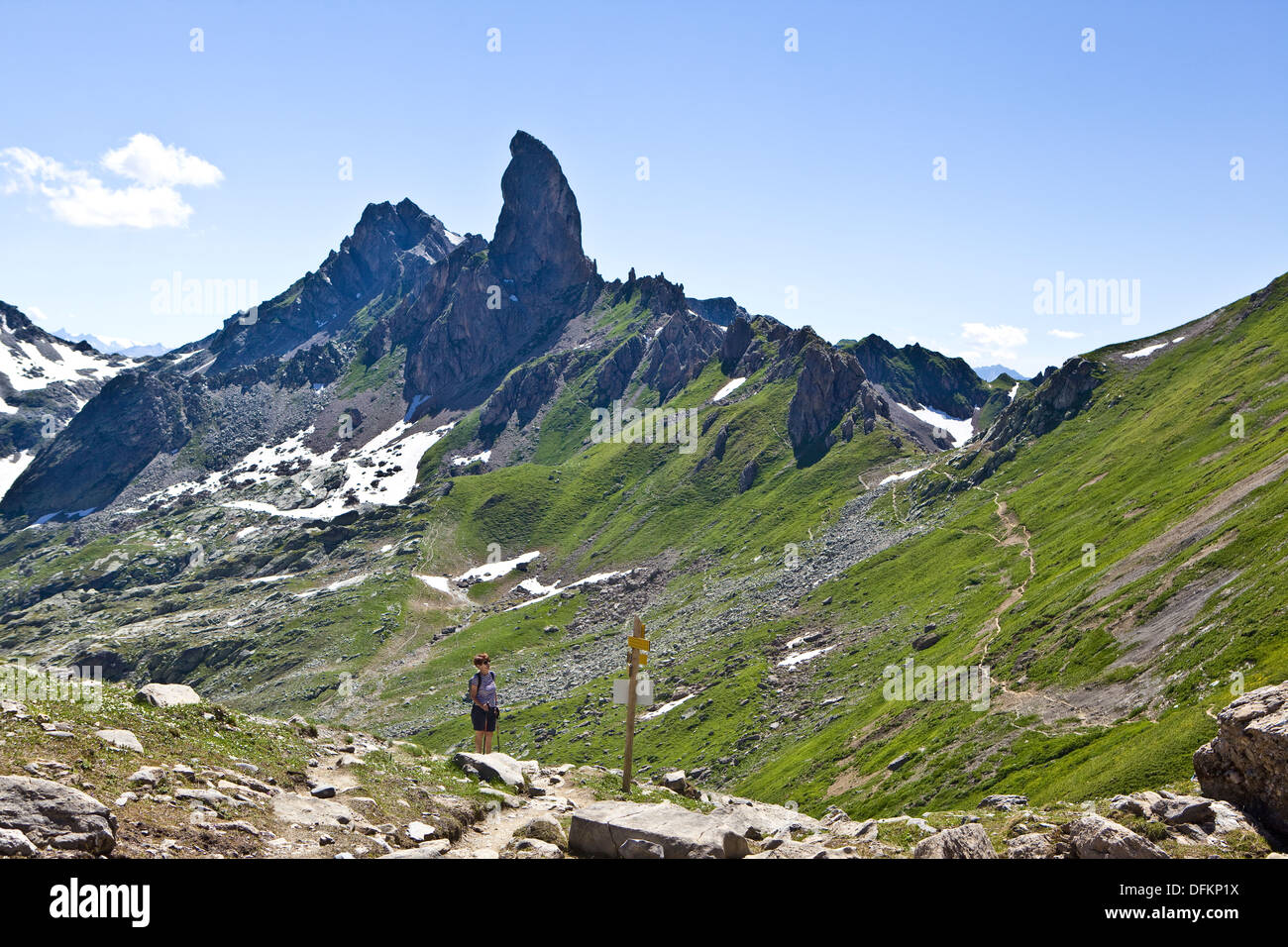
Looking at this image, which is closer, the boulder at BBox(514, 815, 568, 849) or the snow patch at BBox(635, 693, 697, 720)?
the boulder at BBox(514, 815, 568, 849)

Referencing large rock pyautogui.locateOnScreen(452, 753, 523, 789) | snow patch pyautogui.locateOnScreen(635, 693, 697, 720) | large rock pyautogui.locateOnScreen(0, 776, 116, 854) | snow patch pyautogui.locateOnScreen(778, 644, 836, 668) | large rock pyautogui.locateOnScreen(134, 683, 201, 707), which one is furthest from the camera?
snow patch pyautogui.locateOnScreen(635, 693, 697, 720)

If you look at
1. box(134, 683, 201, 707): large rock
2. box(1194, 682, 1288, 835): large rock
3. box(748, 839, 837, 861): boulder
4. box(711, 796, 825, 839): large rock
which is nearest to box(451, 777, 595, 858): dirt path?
box(711, 796, 825, 839): large rock

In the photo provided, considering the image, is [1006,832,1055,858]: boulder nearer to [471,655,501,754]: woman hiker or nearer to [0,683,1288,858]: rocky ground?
[0,683,1288,858]: rocky ground

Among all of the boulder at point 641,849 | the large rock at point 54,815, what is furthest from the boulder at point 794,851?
the large rock at point 54,815

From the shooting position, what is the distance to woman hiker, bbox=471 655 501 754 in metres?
33.1

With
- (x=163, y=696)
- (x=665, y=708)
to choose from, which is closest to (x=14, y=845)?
(x=163, y=696)

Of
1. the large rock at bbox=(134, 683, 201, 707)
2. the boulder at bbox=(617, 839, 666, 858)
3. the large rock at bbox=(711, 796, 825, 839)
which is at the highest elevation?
the large rock at bbox=(134, 683, 201, 707)

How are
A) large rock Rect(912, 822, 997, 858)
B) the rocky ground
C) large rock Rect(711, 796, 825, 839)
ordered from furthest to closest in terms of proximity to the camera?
large rock Rect(711, 796, 825, 839) → large rock Rect(912, 822, 997, 858) → the rocky ground

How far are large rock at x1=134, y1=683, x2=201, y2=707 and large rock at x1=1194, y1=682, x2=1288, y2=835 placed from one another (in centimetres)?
3073

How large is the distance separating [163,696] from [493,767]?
11.5 meters

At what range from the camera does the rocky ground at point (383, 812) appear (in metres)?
16.9

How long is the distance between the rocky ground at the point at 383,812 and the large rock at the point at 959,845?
42 mm

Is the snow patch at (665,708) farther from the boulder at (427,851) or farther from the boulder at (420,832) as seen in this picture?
the boulder at (427,851)

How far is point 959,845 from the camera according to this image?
714 inches
